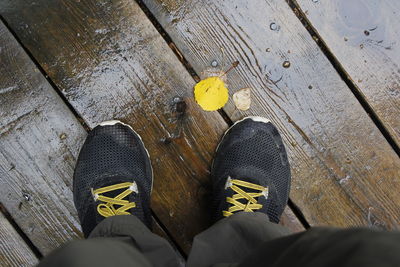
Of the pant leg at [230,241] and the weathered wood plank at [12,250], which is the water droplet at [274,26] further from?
the weathered wood plank at [12,250]

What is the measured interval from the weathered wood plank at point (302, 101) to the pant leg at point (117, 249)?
0.41 meters

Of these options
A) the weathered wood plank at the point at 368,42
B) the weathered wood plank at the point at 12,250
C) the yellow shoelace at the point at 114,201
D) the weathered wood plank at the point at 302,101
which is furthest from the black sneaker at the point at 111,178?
the weathered wood plank at the point at 368,42

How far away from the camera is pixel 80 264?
0.63m

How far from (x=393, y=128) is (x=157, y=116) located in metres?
0.67

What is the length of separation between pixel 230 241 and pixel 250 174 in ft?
0.84

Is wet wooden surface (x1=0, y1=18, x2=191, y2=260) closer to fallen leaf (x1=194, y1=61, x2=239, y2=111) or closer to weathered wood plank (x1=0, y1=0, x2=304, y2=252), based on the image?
weathered wood plank (x1=0, y1=0, x2=304, y2=252)

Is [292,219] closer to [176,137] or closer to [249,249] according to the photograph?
[249,249]

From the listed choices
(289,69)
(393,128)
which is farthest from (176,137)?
(393,128)

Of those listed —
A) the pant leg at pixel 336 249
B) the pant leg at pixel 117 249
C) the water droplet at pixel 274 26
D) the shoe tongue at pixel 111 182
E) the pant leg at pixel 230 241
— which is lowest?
the pant leg at pixel 230 241

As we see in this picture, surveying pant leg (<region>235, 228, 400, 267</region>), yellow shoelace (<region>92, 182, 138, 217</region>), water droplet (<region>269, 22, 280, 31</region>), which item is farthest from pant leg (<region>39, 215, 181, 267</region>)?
water droplet (<region>269, 22, 280, 31</region>)

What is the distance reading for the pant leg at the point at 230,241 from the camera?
858 mm

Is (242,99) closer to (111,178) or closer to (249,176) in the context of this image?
(249,176)

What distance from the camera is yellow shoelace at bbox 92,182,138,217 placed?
1.04 meters

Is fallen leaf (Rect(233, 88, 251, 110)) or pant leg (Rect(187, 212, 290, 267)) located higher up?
fallen leaf (Rect(233, 88, 251, 110))
